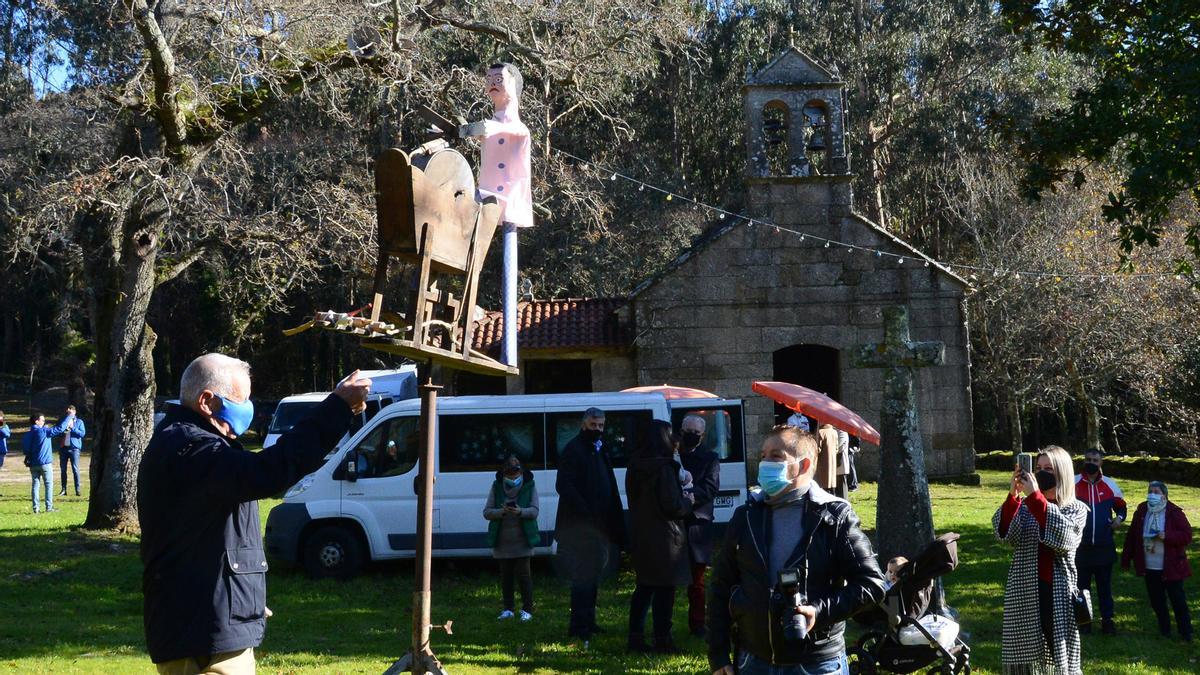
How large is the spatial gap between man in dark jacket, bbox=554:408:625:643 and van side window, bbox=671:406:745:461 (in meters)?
4.50

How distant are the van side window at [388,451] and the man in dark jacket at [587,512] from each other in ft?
13.5

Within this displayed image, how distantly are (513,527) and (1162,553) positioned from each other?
17.1ft

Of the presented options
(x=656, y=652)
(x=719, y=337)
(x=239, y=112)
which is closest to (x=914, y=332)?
(x=719, y=337)

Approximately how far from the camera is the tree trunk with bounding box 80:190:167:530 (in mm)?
15461

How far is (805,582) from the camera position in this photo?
4469mm

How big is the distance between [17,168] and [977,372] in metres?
23.4

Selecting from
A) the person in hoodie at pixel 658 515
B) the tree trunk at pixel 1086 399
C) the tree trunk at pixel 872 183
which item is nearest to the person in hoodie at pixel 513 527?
the person in hoodie at pixel 658 515

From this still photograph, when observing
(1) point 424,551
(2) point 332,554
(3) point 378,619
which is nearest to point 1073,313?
A: (2) point 332,554

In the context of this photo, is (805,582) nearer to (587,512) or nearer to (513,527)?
(587,512)

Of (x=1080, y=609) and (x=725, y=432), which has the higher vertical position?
(x=725, y=432)

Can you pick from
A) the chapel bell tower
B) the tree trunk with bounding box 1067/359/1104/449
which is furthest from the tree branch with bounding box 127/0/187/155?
the tree trunk with bounding box 1067/359/1104/449

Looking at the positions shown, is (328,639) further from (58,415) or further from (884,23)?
(58,415)

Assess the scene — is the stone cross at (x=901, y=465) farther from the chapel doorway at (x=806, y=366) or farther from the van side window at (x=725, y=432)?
the chapel doorway at (x=806, y=366)

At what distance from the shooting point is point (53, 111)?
27812mm
